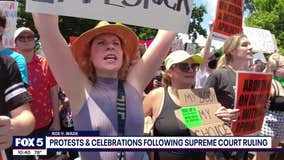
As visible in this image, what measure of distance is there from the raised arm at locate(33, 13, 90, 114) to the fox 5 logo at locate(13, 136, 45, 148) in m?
0.33

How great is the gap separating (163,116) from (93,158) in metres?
1.22

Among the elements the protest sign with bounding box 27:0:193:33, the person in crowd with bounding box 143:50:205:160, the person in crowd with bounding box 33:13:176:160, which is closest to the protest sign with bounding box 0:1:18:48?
the person in crowd with bounding box 143:50:205:160

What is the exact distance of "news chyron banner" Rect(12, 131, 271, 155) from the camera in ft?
7.91

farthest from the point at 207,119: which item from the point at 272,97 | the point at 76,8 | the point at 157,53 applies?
the point at 272,97

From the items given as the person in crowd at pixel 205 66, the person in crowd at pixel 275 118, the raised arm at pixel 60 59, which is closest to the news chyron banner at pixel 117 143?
the raised arm at pixel 60 59

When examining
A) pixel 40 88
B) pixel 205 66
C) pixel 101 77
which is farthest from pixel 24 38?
pixel 205 66

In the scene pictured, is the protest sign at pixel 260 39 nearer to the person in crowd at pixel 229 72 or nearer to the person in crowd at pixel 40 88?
the person in crowd at pixel 229 72

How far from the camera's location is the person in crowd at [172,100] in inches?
140

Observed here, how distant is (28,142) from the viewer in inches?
102

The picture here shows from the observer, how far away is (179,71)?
3756 millimetres

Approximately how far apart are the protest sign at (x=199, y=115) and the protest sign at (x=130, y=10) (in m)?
0.81

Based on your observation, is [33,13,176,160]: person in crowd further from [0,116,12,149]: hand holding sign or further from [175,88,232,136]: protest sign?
[175,88,232,136]: protest sign

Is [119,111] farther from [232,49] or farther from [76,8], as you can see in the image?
[232,49]

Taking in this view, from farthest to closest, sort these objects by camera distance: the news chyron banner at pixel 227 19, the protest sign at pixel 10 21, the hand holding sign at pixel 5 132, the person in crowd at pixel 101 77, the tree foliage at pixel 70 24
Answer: the tree foliage at pixel 70 24 < the news chyron banner at pixel 227 19 < the protest sign at pixel 10 21 < the person in crowd at pixel 101 77 < the hand holding sign at pixel 5 132
